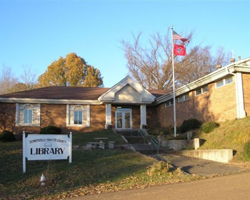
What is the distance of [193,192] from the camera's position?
8062 mm

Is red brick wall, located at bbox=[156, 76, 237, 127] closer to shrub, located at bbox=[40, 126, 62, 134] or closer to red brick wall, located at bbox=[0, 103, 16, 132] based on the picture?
shrub, located at bbox=[40, 126, 62, 134]

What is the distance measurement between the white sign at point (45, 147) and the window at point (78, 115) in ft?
47.5

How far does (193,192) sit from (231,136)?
8.51 m

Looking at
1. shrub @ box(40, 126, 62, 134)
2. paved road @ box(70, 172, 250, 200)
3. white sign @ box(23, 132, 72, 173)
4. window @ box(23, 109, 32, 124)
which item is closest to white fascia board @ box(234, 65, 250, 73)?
paved road @ box(70, 172, 250, 200)

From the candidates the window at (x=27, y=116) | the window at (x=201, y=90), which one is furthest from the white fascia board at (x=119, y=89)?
the window at (x=27, y=116)

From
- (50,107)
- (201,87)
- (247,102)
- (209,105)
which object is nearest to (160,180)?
(247,102)

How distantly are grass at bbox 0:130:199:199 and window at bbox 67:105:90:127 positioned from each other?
12.3m

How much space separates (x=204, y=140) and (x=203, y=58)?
28339 mm

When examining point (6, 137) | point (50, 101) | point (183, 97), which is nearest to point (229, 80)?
point (183, 97)

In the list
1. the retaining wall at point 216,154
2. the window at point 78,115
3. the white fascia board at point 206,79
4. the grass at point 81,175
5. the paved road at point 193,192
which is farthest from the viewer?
the window at point 78,115

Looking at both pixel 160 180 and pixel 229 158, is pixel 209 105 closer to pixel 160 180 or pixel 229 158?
pixel 229 158

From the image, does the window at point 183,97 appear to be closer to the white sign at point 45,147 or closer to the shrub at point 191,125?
the shrub at point 191,125

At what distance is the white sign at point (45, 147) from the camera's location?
11453 mm

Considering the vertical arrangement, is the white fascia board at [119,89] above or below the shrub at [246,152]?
above
